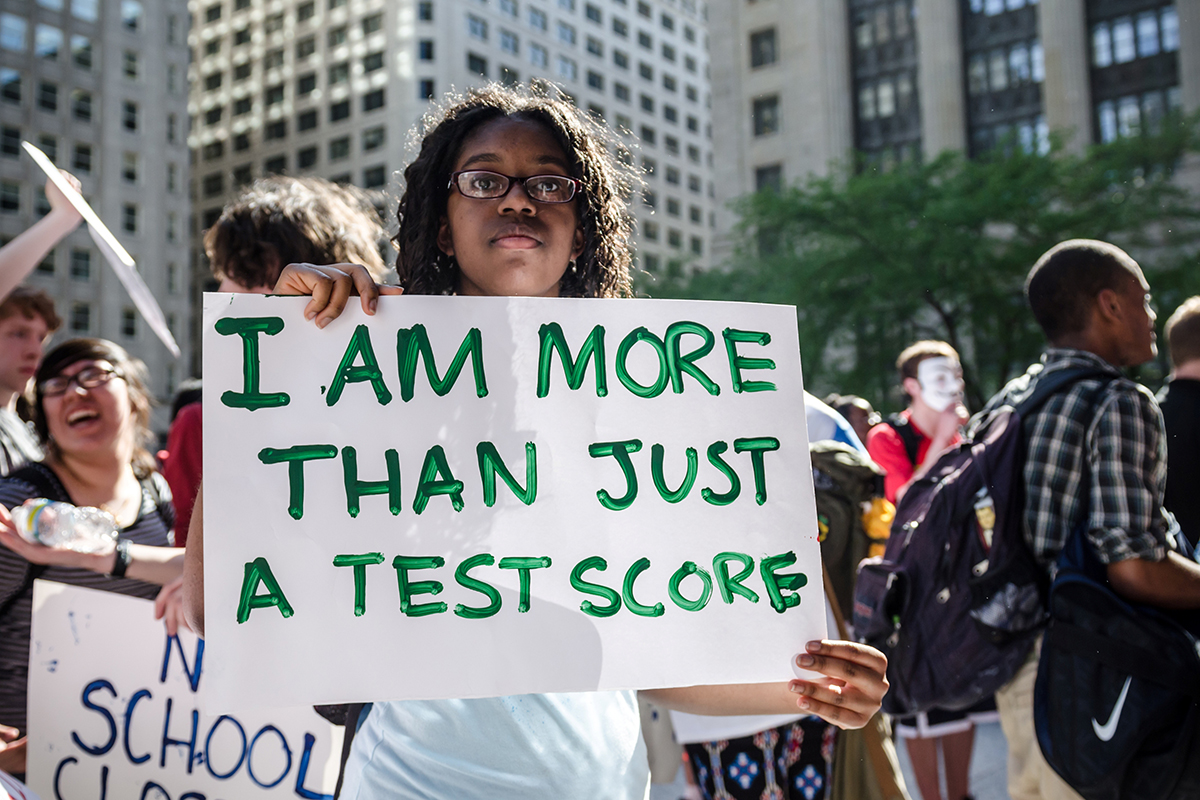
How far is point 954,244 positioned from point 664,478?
17.5 meters

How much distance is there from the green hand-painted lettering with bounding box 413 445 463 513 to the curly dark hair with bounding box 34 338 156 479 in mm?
1601

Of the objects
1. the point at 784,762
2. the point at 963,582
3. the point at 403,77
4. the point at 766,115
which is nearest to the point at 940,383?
the point at 963,582

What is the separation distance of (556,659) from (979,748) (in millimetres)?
4856

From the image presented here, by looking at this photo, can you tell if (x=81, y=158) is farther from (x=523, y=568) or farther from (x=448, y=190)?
(x=523, y=568)

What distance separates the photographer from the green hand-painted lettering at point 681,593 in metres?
1.53

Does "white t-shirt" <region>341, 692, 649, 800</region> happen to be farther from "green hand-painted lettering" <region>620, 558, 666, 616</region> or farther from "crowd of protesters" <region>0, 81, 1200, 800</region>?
"green hand-painted lettering" <region>620, 558, 666, 616</region>

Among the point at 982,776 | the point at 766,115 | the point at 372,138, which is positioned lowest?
the point at 982,776

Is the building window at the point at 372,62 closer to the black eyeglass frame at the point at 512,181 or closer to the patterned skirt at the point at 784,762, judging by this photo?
the patterned skirt at the point at 784,762

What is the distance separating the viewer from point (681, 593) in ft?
5.02

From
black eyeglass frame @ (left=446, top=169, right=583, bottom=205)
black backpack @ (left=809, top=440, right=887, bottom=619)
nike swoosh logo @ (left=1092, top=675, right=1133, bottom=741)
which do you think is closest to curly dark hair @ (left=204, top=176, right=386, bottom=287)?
black eyeglass frame @ (left=446, top=169, right=583, bottom=205)

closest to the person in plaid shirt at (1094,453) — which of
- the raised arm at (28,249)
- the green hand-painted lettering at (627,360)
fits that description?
the green hand-painted lettering at (627,360)

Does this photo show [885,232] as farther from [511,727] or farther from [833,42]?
[511,727]

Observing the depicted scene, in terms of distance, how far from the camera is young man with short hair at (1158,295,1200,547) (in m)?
2.93

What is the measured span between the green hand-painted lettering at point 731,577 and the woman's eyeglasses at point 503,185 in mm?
686
